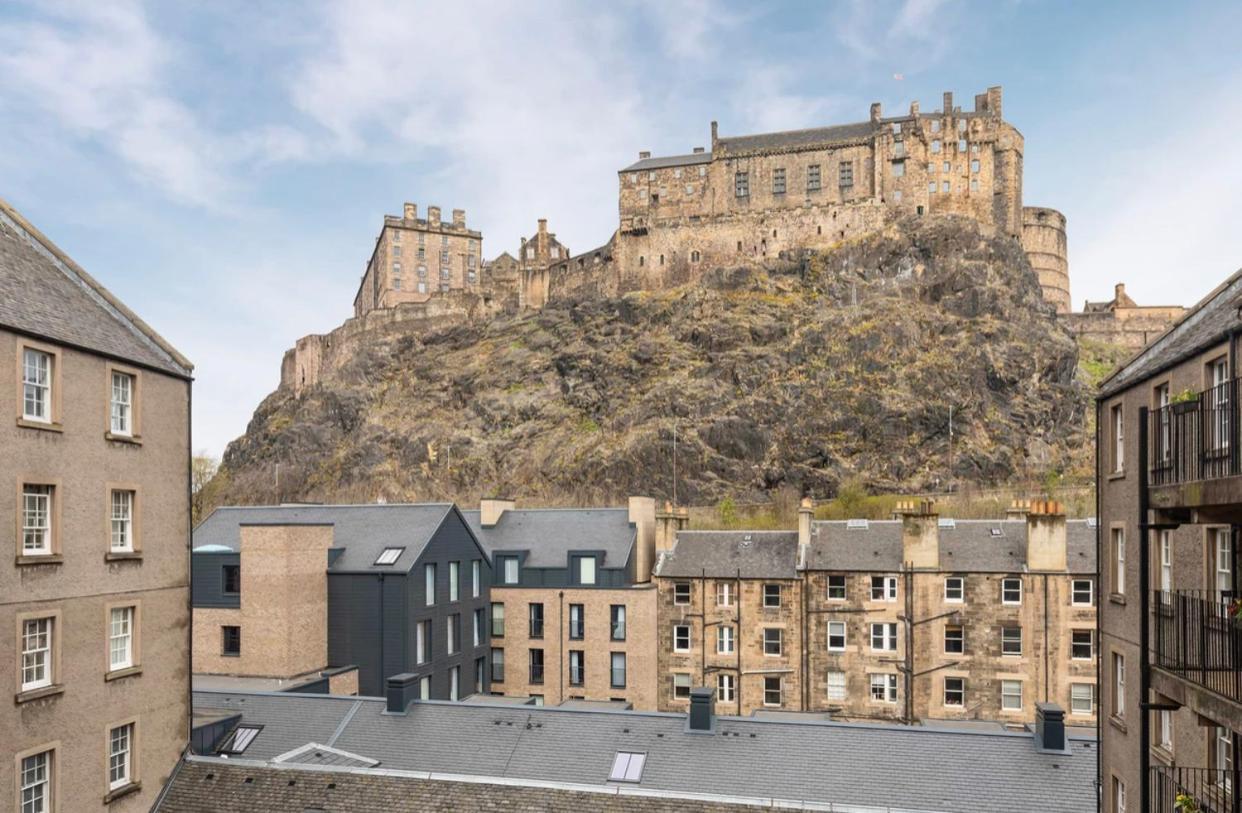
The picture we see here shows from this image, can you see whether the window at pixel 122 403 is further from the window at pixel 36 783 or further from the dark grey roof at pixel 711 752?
the dark grey roof at pixel 711 752

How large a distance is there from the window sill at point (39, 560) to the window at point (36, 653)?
0.96 metres

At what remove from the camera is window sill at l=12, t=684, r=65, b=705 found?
15.4m

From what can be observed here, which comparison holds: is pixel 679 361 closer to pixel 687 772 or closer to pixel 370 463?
pixel 370 463

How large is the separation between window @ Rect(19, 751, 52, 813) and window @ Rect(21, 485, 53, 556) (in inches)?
138

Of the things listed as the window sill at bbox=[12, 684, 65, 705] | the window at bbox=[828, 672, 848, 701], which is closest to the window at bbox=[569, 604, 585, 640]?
the window at bbox=[828, 672, 848, 701]

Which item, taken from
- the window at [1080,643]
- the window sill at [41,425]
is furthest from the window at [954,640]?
the window sill at [41,425]

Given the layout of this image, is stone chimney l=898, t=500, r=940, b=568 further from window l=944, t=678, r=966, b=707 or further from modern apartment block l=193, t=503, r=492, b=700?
modern apartment block l=193, t=503, r=492, b=700

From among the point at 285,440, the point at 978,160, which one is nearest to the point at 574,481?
the point at 285,440

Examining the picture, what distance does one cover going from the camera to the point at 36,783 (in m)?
15.9

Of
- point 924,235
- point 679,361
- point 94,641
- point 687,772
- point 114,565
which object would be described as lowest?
point 687,772

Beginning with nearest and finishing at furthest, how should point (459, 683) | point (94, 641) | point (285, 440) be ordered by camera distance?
1. point (94, 641)
2. point (459, 683)
3. point (285, 440)

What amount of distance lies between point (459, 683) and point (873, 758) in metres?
19.8

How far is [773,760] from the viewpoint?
830 inches

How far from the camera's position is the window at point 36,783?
617 inches
